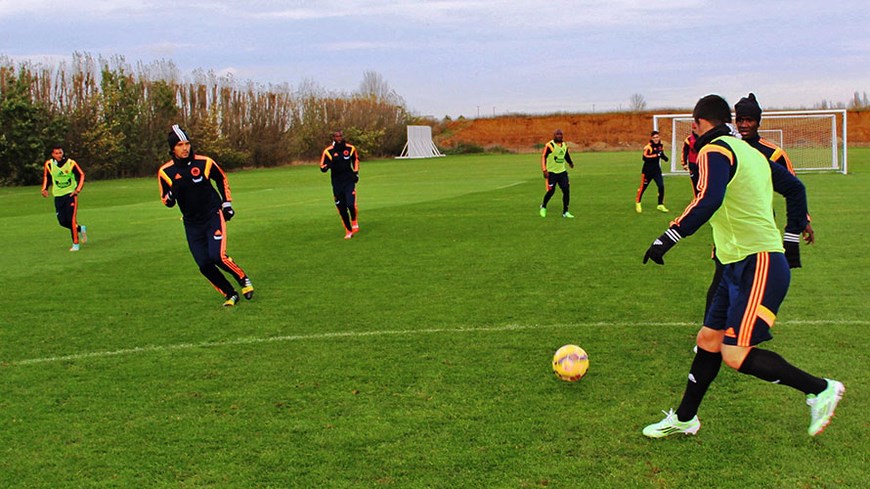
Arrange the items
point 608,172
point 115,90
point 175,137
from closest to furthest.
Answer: point 175,137 < point 608,172 < point 115,90

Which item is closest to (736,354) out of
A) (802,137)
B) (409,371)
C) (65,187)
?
(409,371)

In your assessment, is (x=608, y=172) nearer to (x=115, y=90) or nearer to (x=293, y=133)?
(x=115, y=90)

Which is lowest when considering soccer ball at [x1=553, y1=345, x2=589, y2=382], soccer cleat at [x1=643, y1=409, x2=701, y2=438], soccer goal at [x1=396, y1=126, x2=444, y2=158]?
soccer cleat at [x1=643, y1=409, x2=701, y2=438]

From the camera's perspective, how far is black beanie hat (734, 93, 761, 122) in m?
6.04

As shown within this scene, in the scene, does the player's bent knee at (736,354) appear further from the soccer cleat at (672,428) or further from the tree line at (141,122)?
the tree line at (141,122)

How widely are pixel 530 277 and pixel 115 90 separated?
40319 mm

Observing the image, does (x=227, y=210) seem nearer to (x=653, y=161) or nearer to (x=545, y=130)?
(x=653, y=161)

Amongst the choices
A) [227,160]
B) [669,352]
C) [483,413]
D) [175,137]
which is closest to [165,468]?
[483,413]

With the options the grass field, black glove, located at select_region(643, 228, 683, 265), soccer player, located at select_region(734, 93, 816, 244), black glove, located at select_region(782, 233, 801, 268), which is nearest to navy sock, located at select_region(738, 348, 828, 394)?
the grass field

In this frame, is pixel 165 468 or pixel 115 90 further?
pixel 115 90

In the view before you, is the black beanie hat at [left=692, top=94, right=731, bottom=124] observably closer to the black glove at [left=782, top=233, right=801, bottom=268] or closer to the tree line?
the black glove at [left=782, top=233, right=801, bottom=268]

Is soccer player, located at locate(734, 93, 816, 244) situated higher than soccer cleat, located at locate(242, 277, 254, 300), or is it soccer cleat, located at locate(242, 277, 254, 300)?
soccer player, located at locate(734, 93, 816, 244)

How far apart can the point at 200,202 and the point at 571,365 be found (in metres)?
5.02

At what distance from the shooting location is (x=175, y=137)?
8.40 metres
